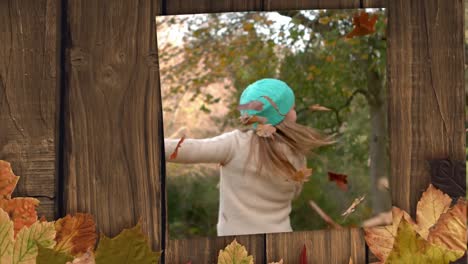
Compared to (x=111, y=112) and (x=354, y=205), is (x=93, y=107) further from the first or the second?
(x=354, y=205)

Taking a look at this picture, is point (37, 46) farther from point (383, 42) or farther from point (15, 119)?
point (383, 42)

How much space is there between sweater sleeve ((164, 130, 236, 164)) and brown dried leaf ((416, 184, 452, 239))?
0.60 metres

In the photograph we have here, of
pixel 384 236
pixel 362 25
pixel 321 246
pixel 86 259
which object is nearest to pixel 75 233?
pixel 86 259

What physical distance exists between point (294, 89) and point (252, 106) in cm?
13

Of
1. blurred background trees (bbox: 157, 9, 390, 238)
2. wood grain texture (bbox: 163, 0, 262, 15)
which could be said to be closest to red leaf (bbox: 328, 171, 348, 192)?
blurred background trees (bbox: 157, 9, 390, 238)

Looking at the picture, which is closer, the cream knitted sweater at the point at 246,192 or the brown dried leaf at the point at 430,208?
the cream knitted sweater at the point at 246,192

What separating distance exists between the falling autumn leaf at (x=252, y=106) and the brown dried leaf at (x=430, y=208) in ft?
1.82

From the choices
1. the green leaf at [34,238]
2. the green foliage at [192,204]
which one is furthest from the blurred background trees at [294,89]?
the green leaf at [34,238]

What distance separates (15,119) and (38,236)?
32cm

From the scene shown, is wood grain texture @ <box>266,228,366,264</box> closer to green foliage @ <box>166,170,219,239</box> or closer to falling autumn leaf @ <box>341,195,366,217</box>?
falling autumn leaf @ <box>341,195,366,217</box>

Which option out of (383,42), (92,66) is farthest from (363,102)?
(92,66)

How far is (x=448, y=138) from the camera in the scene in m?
2.09

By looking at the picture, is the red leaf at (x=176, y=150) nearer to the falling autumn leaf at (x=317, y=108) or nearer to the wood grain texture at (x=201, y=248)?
the wood grain texture at (x=201, y=248)

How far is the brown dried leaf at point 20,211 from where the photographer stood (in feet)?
6.27
